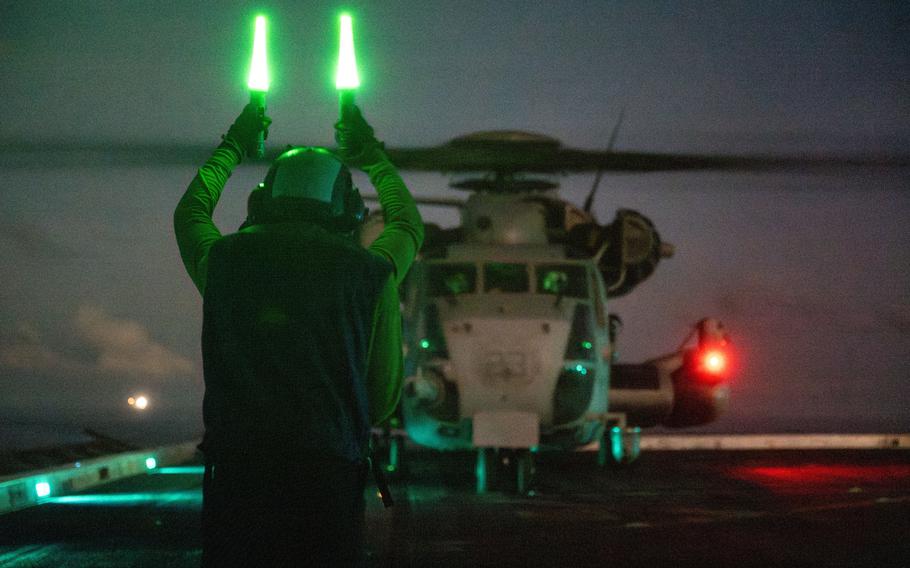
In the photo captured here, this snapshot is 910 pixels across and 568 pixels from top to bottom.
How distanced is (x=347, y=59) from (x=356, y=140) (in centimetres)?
51

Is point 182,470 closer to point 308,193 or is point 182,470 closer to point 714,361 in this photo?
point 714,361

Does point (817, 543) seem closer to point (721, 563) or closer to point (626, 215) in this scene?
point (721, 563)

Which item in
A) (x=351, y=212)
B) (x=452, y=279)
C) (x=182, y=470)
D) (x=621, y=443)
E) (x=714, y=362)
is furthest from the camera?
(x=714, y=362)

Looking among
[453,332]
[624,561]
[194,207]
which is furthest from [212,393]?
[453,332]

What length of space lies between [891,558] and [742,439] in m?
14.7

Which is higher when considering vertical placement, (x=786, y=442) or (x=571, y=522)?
(x=786, y=442)

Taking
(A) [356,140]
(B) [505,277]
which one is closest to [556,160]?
(B) [505,277]

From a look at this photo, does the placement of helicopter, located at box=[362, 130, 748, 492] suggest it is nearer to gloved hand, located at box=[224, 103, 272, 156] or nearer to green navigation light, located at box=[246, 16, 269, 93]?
gloved hand, located at box=[224, 103, 272, 156]

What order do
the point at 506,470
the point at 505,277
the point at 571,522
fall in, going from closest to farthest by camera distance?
the point at 571,522 < the point at 506,470 < the point at 505,277

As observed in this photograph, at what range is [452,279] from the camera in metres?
14.3

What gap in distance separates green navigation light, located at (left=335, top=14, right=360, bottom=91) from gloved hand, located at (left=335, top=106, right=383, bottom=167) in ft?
1.30

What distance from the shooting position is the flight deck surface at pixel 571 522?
785cm

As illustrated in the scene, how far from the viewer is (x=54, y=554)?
771 centimetres

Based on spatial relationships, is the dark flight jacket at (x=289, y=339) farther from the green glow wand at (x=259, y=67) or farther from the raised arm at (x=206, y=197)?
the green glow wand at (x=259, y=67)
